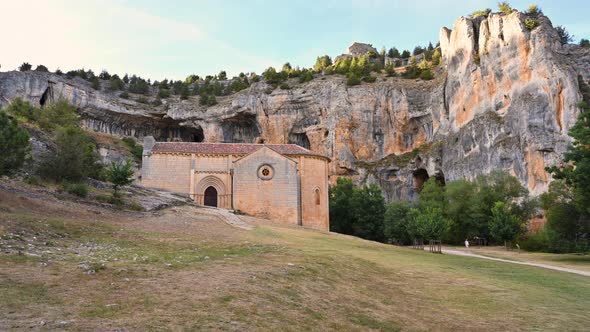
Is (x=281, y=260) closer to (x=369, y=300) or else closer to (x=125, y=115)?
(x=369, y=300)

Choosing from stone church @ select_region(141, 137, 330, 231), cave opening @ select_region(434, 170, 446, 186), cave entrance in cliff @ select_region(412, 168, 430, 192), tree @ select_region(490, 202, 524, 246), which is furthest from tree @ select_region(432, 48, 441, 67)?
stone church @ select_region(141, 137, 330, 231)

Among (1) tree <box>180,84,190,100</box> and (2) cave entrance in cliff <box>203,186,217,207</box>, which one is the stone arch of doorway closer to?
(2) cave entrance in cliff <box>203,186,217,207</box>

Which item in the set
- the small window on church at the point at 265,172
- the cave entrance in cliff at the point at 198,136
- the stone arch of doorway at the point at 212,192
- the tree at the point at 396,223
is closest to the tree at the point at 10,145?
the stone arch of doorway at the point at 212,192

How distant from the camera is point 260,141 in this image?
6700 centimetres

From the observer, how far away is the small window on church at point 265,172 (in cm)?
3803

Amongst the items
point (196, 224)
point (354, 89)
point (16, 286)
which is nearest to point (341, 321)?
point (16, 286)

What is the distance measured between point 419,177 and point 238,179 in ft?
118

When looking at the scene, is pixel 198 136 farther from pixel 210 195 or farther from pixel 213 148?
pixel 210 195

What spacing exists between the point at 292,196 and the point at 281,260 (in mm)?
24853

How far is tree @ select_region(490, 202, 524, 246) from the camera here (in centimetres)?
3894

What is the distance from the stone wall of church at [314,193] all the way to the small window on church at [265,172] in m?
3.42

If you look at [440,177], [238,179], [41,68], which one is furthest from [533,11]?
[41,68]

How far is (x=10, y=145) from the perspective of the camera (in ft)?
66.5

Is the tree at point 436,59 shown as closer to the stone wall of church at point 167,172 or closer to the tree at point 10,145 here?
the stone wall of church at point 167,172
